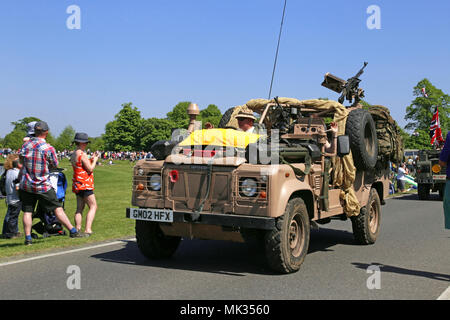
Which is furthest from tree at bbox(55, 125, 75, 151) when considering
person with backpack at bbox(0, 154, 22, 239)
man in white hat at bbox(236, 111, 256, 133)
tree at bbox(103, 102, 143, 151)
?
man in white hat at bbox(236, 111, 256, 133)

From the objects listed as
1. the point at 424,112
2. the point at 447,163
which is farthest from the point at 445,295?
the point at 424,112

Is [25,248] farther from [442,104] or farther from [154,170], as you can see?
[442,104]

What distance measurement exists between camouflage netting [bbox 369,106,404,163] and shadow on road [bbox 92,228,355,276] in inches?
66.9

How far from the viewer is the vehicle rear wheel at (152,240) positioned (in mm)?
6602

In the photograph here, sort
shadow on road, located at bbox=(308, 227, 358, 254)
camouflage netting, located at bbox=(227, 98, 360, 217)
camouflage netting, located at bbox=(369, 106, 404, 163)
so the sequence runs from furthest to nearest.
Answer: camouflage netting, located at bbox=(369, 106, 404, 163)
shadow on road, located at bbox=(308, 227, 358, 254)
camouflage netting, located at bbox=(227, 98, 360, 217)

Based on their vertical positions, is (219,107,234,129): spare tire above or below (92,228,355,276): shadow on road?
above

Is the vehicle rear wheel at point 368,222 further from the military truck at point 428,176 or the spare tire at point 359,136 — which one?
the military truck at point 428,176

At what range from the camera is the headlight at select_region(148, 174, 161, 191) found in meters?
6.29

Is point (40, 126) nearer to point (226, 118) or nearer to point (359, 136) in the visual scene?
point (226, 118)

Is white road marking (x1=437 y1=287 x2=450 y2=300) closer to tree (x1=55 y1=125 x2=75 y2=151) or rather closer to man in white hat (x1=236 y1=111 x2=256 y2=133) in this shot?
man in white hat (x1=236 y1=111 x2=256 y2=133)

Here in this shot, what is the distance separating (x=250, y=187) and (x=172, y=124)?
99.5 m

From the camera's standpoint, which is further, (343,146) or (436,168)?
(436,168)

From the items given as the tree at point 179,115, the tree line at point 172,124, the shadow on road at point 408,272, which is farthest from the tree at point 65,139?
the shadow on road at point 408,272

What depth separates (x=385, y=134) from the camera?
9055 mm
